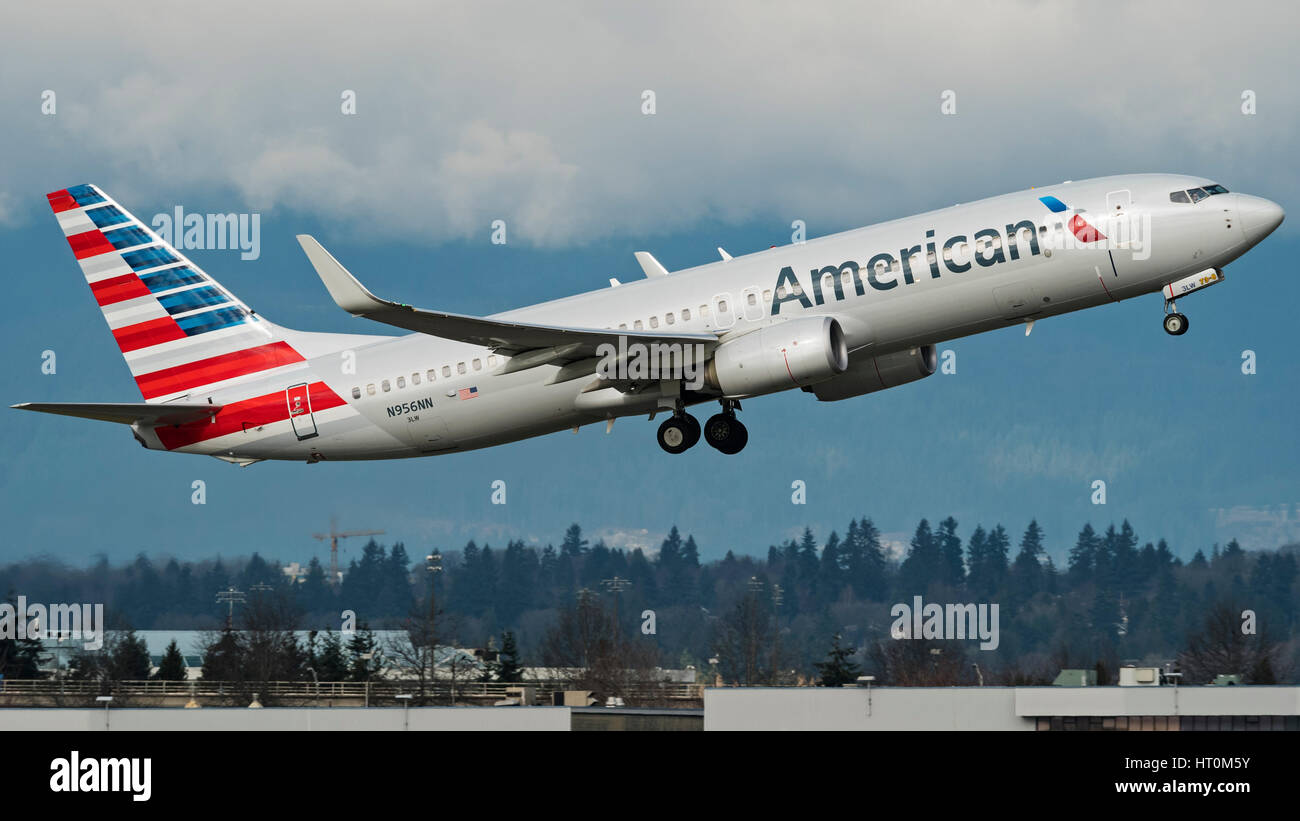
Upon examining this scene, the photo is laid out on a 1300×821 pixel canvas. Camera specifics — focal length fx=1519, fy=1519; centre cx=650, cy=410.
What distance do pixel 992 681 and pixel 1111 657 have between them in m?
11.5

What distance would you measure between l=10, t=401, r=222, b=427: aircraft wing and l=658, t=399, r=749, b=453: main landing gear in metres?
12.4

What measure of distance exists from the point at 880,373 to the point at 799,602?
2060 inches

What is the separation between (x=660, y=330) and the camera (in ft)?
121

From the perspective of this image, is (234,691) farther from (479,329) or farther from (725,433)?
(479,329)

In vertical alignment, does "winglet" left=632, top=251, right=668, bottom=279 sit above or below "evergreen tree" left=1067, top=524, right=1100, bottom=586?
above

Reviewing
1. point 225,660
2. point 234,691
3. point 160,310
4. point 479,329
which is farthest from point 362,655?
point 479,329

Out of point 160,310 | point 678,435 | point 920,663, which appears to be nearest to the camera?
point 678,435

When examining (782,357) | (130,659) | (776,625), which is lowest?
(130,659)

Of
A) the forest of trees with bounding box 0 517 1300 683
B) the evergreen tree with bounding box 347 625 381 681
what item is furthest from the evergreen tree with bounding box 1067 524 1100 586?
the evergreen tree with bounding box 347 625 381 681

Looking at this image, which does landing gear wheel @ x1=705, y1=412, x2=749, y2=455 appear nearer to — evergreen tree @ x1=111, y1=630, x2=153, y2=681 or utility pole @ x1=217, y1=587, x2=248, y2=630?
evergreen tree @ x1=111, y1=630, x2=153, y2=681

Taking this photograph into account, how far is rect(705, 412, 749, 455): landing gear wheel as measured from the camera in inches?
1528

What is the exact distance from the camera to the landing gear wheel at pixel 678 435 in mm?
38625
